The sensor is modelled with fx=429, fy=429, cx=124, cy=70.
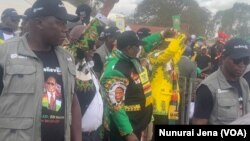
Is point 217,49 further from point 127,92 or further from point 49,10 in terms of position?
point 49,10

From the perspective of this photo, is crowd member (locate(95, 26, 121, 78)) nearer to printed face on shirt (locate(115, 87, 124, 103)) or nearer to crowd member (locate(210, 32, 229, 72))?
printed face on shirt (locate(115, 87, 124, 103))

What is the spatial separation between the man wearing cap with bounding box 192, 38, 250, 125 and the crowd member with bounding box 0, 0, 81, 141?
1.28m

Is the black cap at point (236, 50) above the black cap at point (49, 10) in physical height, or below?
below

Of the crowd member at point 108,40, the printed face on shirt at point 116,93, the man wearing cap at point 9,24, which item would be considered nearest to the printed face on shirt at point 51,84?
the printed face on shirt at point 116,93

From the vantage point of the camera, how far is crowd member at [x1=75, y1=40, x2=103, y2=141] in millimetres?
4211

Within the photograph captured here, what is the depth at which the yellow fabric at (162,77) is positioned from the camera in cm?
649

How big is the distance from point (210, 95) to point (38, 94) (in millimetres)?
1685

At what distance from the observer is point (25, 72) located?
10.4 feet

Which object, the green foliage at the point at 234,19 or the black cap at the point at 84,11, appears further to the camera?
the green foliage at the point at 234,19

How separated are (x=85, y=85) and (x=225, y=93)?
1.36 metres

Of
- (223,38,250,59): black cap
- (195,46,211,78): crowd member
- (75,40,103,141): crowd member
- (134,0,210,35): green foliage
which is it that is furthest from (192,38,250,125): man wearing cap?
(134,0,210,35): green foliage

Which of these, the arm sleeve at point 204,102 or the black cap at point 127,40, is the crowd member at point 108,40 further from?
the arm sleeve at point 204,102

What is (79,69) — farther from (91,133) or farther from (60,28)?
(60,28)

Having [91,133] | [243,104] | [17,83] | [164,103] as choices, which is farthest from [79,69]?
[164,103]
